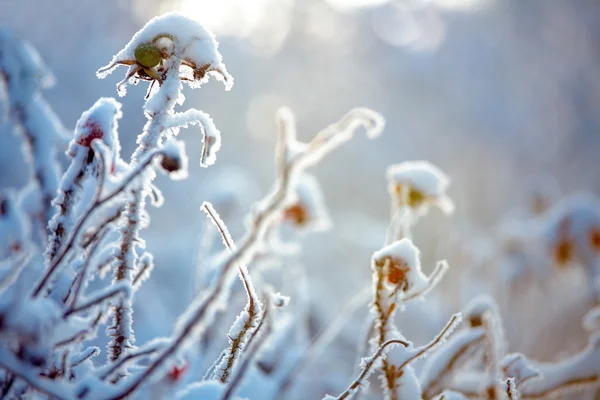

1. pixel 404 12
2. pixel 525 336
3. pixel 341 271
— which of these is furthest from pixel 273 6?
pixel 525 336

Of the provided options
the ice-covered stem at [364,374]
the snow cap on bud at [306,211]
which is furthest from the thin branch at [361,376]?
the snow cap on bud at [306,211]

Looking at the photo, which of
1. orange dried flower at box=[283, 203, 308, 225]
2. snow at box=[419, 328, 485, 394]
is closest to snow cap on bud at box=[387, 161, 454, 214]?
snow at box=[419, 328, 485, 394]

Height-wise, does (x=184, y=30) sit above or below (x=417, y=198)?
below

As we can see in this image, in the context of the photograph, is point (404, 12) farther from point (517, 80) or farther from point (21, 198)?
point (21, 198)

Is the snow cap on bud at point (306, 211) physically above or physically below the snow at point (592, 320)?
above

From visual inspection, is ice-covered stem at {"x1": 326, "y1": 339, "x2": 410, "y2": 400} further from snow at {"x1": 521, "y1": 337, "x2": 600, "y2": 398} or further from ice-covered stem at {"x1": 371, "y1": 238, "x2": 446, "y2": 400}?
snow at {"x1": 521, "y1": 337, "x2": 600, "y2": 398}

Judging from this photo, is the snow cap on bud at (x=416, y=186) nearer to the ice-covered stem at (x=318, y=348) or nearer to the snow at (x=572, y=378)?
the ice-covered stem at (x=318, y=348)
